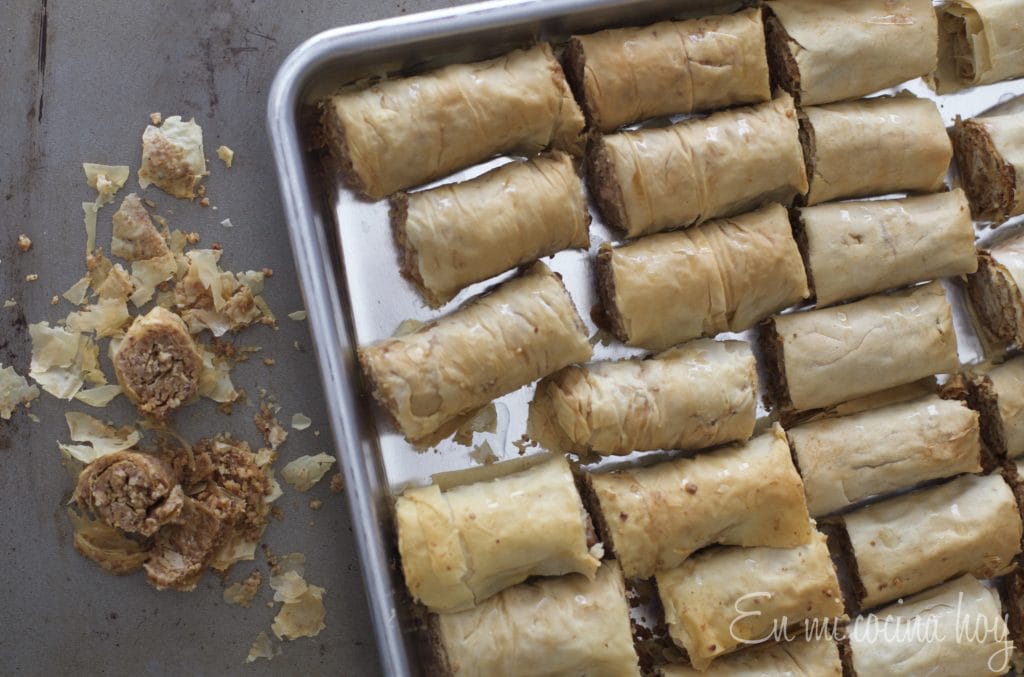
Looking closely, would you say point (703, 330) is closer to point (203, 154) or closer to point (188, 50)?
point (203, 154)

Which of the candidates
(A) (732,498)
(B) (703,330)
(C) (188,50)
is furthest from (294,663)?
(C) (188,50)

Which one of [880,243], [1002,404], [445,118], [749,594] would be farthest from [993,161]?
[445,118]

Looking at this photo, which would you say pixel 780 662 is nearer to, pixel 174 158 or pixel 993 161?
pixel 993 161

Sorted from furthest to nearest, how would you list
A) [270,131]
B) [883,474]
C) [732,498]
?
[883,474] → [732,498] → [270,131]

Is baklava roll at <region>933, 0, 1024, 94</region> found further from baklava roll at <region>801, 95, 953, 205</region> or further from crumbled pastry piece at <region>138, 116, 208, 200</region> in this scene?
crumbled pastry piece at <region>138, 116, 208, 200</region>

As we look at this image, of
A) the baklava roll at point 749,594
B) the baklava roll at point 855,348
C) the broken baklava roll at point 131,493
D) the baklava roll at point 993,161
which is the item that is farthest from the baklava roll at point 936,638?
the broken baklava roll at point 131,493

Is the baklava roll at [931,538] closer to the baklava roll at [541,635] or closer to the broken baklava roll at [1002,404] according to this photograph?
the broken baklava roll at [1002,404]

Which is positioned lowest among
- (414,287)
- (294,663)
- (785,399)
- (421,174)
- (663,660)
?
(663,660)
